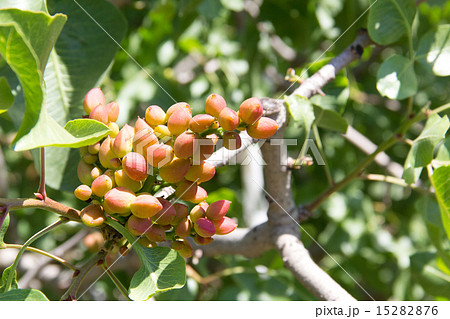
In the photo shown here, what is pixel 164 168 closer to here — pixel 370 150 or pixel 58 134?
pixel 58 134

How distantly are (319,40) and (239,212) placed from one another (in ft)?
1.91

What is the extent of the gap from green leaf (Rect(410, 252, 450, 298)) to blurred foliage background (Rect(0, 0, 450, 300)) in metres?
0.14

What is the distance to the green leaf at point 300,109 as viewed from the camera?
742 millimetres

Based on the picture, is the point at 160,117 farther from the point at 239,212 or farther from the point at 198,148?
the point at 239,212

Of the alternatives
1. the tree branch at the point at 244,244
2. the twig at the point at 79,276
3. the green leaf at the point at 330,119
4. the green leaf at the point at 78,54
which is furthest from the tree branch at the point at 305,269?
the green leaf at the point at 78,54

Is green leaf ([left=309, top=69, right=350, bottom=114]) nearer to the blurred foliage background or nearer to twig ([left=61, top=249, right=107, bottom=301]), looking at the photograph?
the blurred foliage background

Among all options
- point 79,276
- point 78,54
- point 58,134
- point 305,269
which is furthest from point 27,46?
point 305,269

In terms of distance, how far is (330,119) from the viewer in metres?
0.87

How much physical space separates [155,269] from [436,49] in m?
0.65

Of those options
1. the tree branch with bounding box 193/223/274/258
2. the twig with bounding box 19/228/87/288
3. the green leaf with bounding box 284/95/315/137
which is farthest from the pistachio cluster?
the twig with bounding box 19/228/87/288

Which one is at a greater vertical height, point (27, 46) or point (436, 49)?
point (436, 49)

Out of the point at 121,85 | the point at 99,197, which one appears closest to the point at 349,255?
the point at 121,85

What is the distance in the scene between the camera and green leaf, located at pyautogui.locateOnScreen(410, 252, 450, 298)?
992 mm

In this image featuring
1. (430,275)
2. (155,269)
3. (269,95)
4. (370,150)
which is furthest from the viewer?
(269,95)
